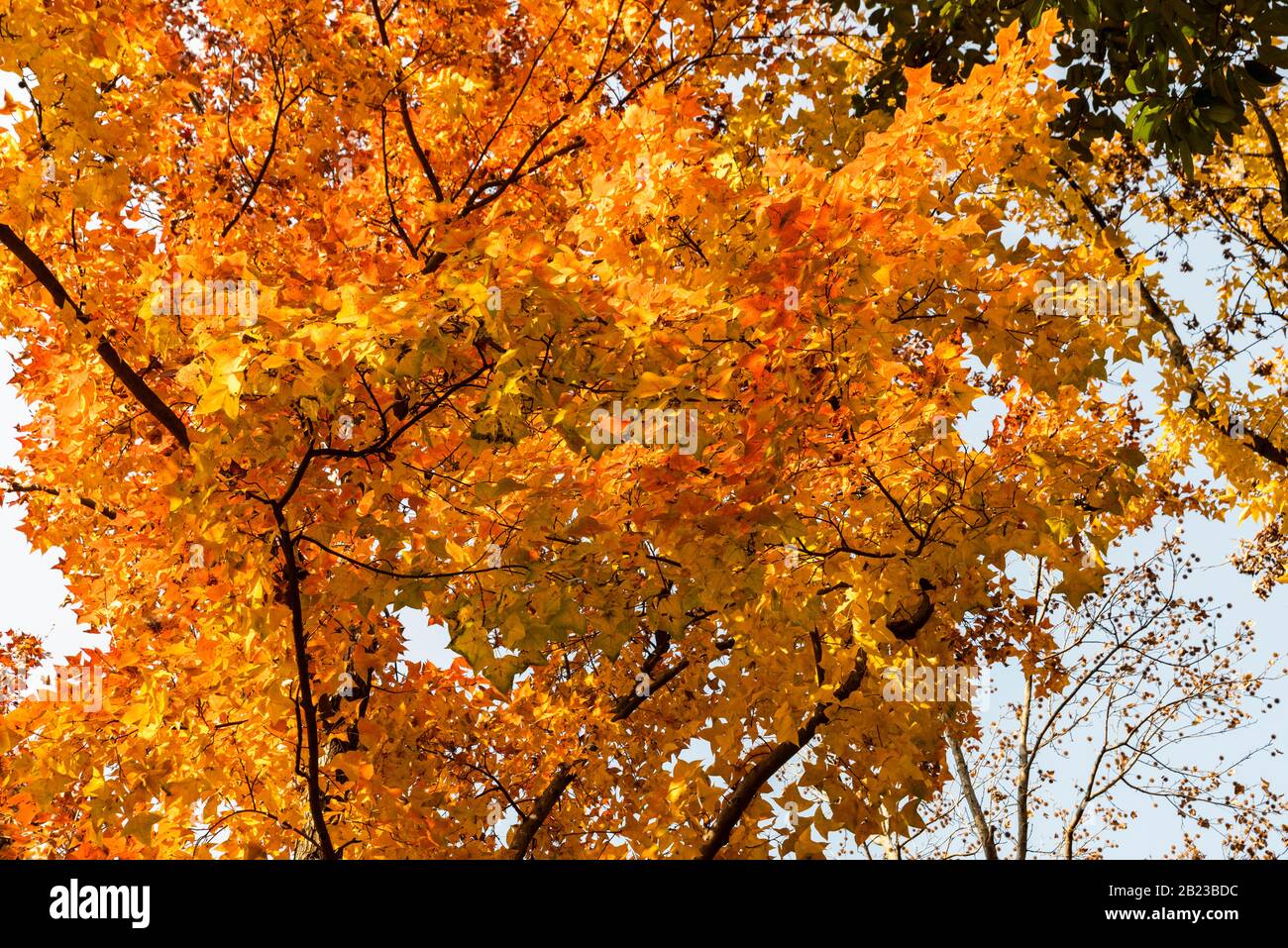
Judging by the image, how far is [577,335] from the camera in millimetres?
3439

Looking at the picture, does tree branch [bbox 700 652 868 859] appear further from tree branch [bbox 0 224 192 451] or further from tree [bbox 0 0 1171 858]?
tree branch [bbox 0 224 192 451]

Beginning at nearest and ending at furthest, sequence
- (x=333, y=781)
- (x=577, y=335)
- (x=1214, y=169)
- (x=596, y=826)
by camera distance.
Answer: (x=577, y=335) → (x=333, y=781) → (x=596, y=826) → (x=1214, y=169)

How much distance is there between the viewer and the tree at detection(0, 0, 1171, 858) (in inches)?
143

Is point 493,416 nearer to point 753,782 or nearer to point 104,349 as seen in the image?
point 104,349

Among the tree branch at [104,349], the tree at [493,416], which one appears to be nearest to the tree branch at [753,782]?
the tree at [493,416]

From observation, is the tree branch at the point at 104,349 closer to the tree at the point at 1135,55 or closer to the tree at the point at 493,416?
the tree at the point at 493,416

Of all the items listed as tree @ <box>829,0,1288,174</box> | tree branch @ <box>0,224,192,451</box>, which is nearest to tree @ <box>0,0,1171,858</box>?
tree branch @ <box>0,224,192,451</box>

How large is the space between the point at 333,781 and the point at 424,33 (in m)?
4.87

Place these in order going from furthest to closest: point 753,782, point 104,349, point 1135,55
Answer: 1. point 1135,55
2. point 753,782
3. point 104,349

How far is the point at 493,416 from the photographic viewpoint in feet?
10.6

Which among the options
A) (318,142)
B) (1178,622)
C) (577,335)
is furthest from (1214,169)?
(577,335)

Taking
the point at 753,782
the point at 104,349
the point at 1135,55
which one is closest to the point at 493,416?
the point at 104,349

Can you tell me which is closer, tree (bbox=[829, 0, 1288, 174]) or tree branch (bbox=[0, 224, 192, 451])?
tree branch (bbox=[0, 224, 192, 451])
